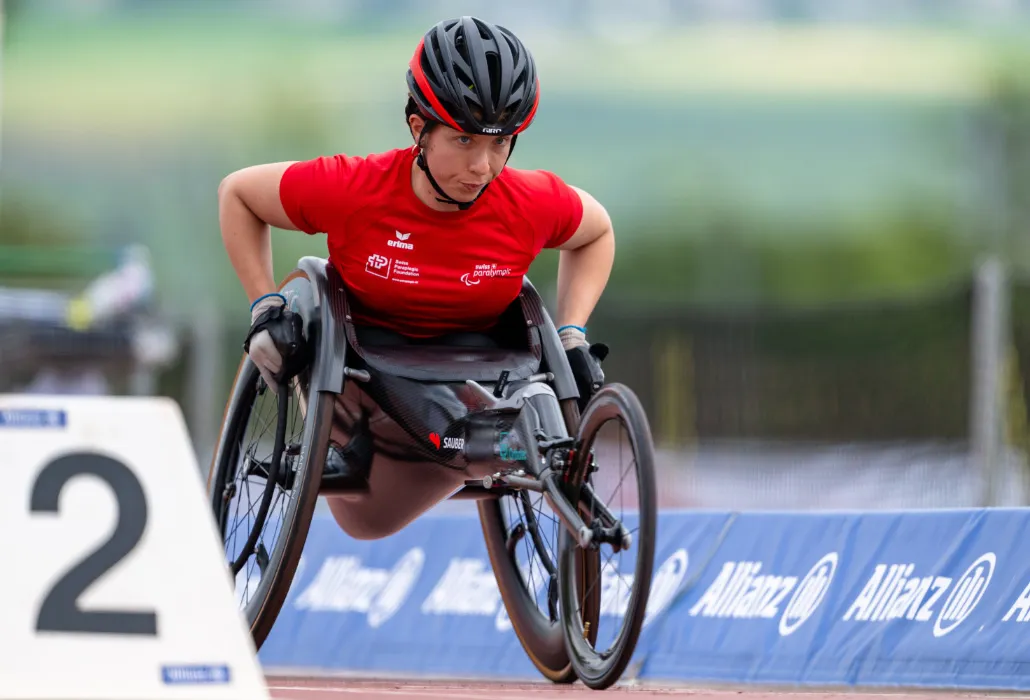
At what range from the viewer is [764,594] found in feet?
26.3

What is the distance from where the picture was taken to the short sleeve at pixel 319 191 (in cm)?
658

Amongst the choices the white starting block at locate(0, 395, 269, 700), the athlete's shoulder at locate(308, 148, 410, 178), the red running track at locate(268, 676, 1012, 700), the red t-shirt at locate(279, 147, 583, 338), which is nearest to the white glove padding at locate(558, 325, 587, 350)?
the red t-shirt at locate(279, 147, 583, 338)

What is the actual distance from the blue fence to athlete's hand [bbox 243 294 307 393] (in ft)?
8.34

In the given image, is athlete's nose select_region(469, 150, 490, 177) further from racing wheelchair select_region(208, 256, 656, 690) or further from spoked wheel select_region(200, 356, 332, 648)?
spoked wheel select_region(200, 356, 332, 648)

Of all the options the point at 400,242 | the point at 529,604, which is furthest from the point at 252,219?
the point at 529,604

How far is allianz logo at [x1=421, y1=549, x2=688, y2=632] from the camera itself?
8641 millimetres

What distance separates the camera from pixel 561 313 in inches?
284

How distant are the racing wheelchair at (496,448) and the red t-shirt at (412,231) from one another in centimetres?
17

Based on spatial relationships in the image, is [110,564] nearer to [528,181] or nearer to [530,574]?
[528,181]

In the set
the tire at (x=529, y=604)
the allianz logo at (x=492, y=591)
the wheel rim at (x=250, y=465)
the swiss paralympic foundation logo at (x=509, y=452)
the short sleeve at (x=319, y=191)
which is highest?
the short sleeve at (x=319, y=191)

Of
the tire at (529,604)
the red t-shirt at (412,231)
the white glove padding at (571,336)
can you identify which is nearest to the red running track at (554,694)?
the tire at (529,604)

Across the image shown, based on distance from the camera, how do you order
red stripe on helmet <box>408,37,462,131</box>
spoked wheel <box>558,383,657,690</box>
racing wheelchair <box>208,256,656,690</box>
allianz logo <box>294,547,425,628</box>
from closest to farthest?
1. spoked wheel <box>558,383,657,690</box>
2. racing wheelchair <box>208,256,656,690</box>
3. red stripe on helmet <box>408,37,462,131</box>
4. allianz logo <box>294,547,425,628</box>

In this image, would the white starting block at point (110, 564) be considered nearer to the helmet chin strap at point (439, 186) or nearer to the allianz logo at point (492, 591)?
the helmet chin strap at point (439, 186)

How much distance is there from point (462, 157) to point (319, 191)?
2.01 feet
